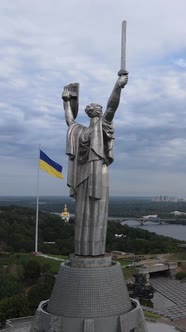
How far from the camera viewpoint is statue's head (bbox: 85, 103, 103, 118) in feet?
41.2

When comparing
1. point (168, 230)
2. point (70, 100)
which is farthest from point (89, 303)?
point (168, 230)

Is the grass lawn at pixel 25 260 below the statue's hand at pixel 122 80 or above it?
below

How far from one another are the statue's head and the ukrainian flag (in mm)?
13695

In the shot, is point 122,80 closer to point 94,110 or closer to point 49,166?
point 94,110

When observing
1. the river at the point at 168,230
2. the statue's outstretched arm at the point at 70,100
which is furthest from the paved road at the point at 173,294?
the river at the point at 168,230

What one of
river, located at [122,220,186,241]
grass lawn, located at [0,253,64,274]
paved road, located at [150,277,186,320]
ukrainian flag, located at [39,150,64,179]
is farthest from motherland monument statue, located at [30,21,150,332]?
river, located at [122,220,186,241]

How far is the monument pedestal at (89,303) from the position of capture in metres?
10.9

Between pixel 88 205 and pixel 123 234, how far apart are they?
4553cm

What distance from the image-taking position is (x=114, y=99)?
1205 cm

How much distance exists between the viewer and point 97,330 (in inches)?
424

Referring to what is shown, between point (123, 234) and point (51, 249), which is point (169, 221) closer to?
point (123, 234)

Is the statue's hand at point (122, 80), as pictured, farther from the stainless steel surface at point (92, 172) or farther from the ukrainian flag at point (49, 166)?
the ukrainian flag at point (49, 166)

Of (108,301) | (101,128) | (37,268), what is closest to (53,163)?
(37,268)

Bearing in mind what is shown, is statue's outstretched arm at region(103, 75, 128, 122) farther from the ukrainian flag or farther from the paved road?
the ukrainian flag
